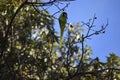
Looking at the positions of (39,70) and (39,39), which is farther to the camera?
(39,39)

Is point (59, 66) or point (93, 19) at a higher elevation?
point (93, 19)

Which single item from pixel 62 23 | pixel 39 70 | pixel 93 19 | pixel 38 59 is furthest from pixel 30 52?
pixel 62 23

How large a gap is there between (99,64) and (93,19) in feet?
4.61

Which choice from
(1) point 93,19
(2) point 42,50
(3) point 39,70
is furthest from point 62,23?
(2) point 42,50

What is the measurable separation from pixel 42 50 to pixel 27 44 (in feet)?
1.48

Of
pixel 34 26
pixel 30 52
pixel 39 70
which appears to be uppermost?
pixel 34 26

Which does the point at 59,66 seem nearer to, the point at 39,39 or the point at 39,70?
the point at 39,70

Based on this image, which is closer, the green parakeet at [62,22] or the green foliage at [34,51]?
the green parakeet at [62,22]

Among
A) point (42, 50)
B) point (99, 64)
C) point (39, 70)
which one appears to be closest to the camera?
point (99, 64)

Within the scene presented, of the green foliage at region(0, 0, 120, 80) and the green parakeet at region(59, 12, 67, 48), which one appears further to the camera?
the green foliage at region(0, 0, 120, 80)

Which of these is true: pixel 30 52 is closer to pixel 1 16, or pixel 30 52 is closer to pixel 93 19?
pixel 1 16

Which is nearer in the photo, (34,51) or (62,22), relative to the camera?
(62,22)

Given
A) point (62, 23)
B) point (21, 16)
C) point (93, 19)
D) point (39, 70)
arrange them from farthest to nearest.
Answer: point (21, 16) < point (39, 70) < point (93, 19) < point (62, 23)

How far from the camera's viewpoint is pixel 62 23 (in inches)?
103
